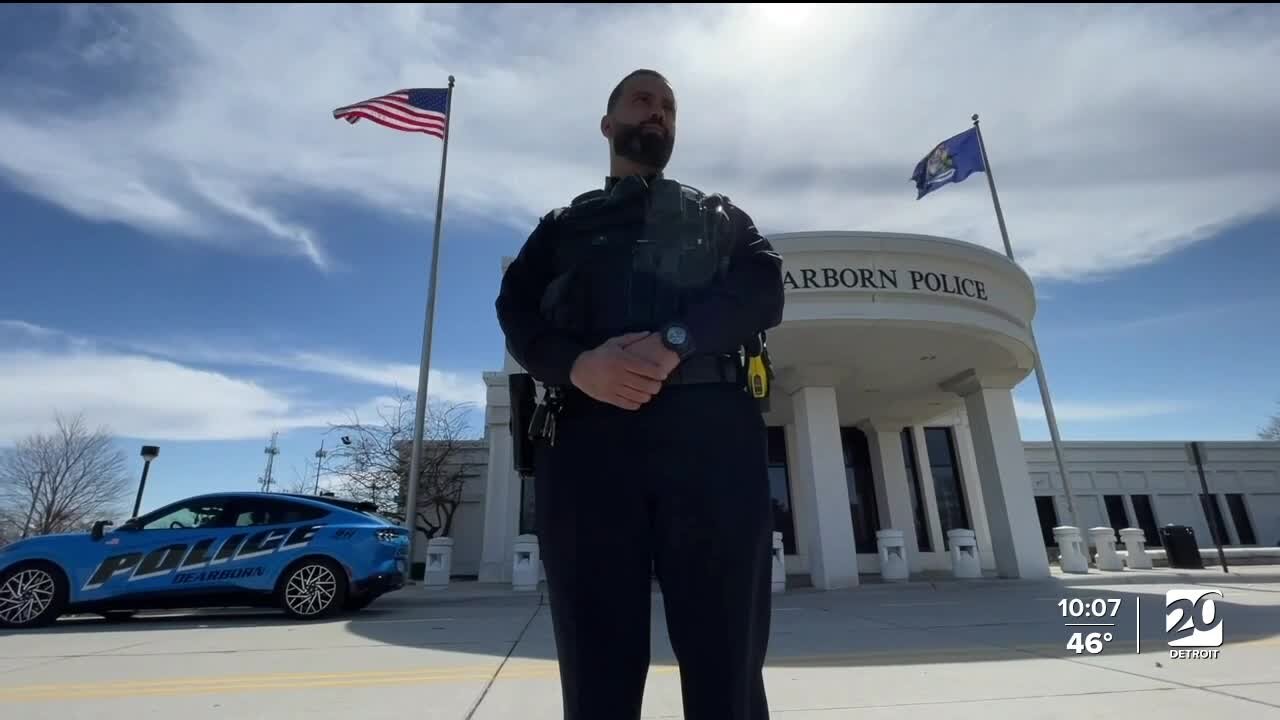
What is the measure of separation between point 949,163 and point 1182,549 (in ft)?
34.3

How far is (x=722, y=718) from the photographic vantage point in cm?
124

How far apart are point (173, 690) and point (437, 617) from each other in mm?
4186

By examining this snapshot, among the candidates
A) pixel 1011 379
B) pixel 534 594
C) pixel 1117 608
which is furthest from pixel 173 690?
pixel 1011 379

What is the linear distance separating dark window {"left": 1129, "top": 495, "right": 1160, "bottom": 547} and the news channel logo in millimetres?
21919

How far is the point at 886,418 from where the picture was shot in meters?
16.4

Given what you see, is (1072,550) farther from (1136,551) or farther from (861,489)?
(861,489)

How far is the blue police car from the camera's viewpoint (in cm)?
686

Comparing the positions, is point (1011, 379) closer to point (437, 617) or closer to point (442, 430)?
point (437, 617)

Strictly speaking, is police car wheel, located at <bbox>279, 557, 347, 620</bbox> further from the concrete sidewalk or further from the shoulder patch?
the shoulder patch

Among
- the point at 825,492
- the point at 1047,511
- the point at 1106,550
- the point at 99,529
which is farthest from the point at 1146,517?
the point at 99,529

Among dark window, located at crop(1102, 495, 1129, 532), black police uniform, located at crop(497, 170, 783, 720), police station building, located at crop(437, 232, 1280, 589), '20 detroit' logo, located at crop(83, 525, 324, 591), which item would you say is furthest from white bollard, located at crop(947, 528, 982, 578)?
dark window, located at crop(1102, 495, 1129, 532)

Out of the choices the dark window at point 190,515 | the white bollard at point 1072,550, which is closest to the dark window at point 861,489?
the white bollard at point 1072,550

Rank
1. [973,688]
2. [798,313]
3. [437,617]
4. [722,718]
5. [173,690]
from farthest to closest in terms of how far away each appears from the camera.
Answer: [798,313]
[437,617]
[173,690]
[973,688]
[722,718]

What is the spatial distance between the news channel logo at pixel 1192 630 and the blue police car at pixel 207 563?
768 cm
